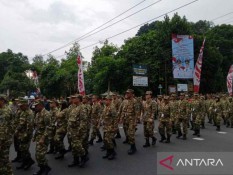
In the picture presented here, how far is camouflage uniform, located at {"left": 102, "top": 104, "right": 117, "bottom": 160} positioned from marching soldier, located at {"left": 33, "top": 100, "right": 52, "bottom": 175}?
2.08 metres

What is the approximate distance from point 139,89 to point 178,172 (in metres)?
26.3

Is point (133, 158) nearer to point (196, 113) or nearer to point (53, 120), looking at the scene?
point (53, 120)

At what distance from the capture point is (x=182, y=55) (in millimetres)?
30984

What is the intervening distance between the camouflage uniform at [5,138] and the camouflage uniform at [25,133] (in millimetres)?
1689

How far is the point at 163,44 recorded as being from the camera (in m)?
35.7

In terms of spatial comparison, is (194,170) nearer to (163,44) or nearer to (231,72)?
(231,72)

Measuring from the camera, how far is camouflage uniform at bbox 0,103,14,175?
5896mm

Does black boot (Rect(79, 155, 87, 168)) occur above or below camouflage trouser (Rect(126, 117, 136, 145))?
below

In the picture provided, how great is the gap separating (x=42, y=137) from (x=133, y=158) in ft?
9.88

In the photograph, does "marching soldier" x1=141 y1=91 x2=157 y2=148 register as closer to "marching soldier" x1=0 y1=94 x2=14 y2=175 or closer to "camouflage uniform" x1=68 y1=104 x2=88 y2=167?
"camouflage uniform" x1=68 y1=104 x2=88 y2=167

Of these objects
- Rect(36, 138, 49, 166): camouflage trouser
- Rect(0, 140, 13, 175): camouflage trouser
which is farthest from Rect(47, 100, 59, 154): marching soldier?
Rect(0, 140, 13, 175): camouflage trouser

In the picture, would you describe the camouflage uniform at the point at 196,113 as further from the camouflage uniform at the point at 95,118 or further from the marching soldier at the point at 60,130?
the marching soldier at the point at 60,130

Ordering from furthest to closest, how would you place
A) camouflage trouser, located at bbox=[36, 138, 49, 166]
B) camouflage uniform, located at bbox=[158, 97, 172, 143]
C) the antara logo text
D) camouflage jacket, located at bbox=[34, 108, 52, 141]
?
camouflage uniform, located at bbox=[158, 97, 172, 143] < the antara logo text < camouflage jacket, located at bbox=[34, 108, 52, 141] < camouflage trouser, located at bbox=[36, 138, 49, 166]

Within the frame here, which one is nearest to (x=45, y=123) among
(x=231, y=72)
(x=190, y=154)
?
(x=190, y=154)
